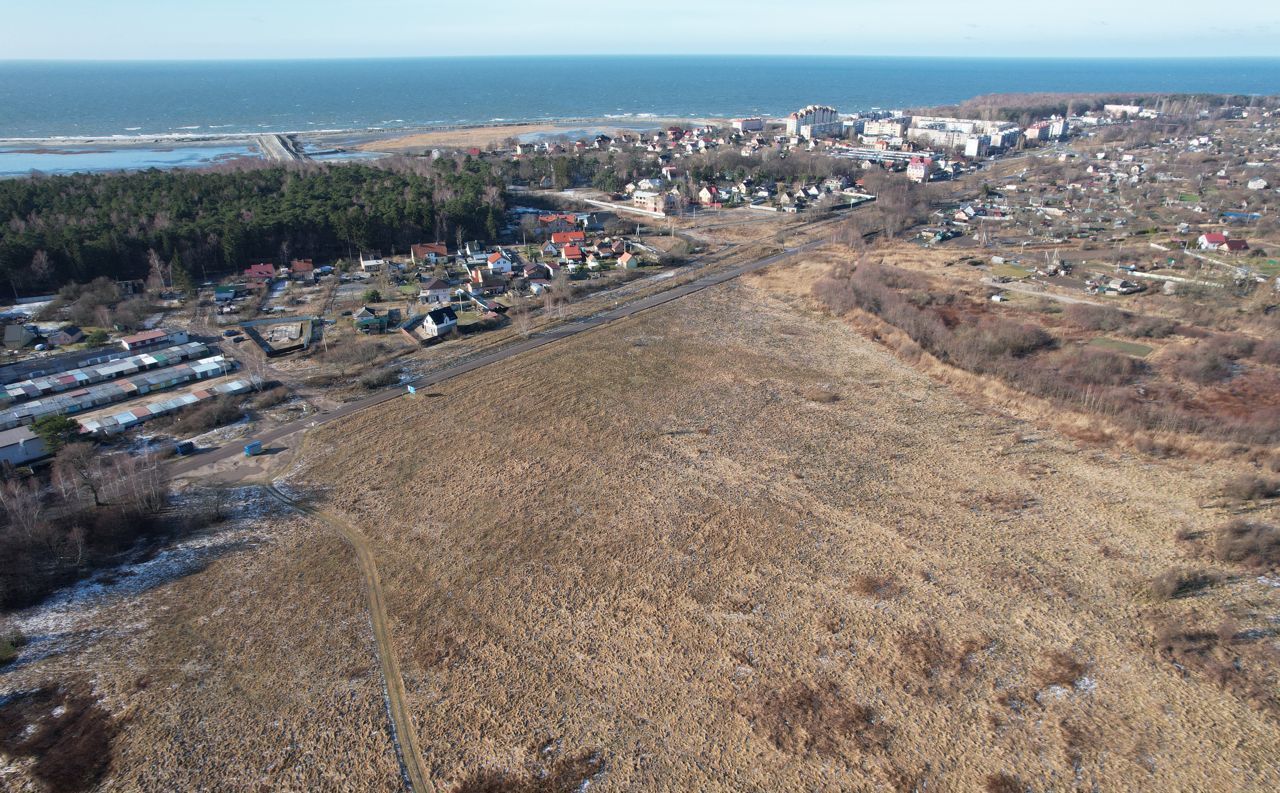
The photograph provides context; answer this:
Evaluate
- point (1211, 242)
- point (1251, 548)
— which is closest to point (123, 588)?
point (1251, 548)

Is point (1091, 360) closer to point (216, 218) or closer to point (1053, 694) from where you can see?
point (1053, 694)

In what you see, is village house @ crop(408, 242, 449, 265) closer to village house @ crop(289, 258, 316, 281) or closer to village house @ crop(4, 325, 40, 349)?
village house @ crop(289, 258, 316, 281)

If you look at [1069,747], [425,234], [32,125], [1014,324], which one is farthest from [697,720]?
[32,125]

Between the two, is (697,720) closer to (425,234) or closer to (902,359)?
(902,359)

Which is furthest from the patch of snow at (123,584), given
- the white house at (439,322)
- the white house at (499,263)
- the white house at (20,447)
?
the white house at (499,263)

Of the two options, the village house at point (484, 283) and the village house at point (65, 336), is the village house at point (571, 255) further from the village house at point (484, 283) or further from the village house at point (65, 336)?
the village house at point (65, 336)

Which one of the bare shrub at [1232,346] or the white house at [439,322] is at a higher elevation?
the white house at [439,322]
